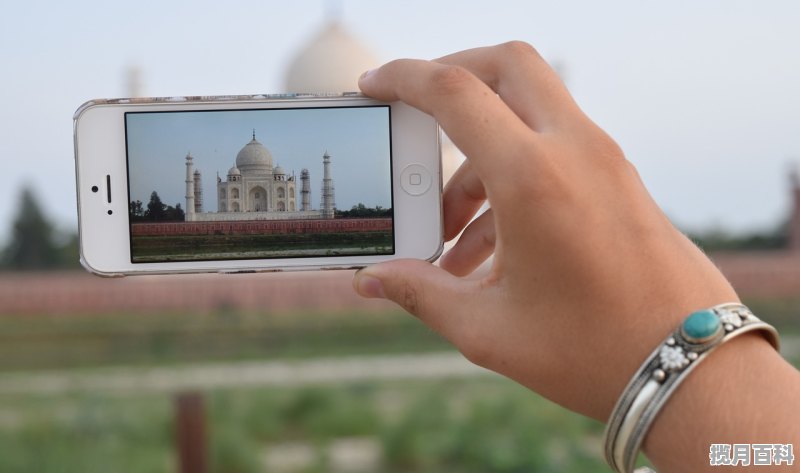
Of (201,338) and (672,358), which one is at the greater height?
(672,358)

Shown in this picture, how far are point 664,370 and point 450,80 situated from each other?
0.38 metres

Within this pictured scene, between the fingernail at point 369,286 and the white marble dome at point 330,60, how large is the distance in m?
16.4

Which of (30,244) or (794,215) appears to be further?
(30,244)

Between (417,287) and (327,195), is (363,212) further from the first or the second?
(417,287)

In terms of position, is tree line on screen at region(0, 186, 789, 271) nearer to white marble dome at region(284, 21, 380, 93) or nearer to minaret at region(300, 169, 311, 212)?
white marble dome at region(284, 21, 380, 93)

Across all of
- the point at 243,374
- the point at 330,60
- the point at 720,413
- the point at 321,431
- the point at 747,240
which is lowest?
the point at 243,374

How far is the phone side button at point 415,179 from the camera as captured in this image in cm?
140

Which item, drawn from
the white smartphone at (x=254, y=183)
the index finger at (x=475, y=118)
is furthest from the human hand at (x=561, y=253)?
the white smartphone at (x=254, y=183)

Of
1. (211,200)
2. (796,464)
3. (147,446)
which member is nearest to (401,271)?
(211,200)

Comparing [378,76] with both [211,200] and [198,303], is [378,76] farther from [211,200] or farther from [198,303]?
[198,303]

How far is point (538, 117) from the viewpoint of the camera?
3.28 feet

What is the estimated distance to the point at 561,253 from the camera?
0.94 meters

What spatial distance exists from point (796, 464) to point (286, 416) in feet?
16.4

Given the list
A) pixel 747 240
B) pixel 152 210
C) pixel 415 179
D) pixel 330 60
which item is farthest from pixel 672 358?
pixel 747 240
